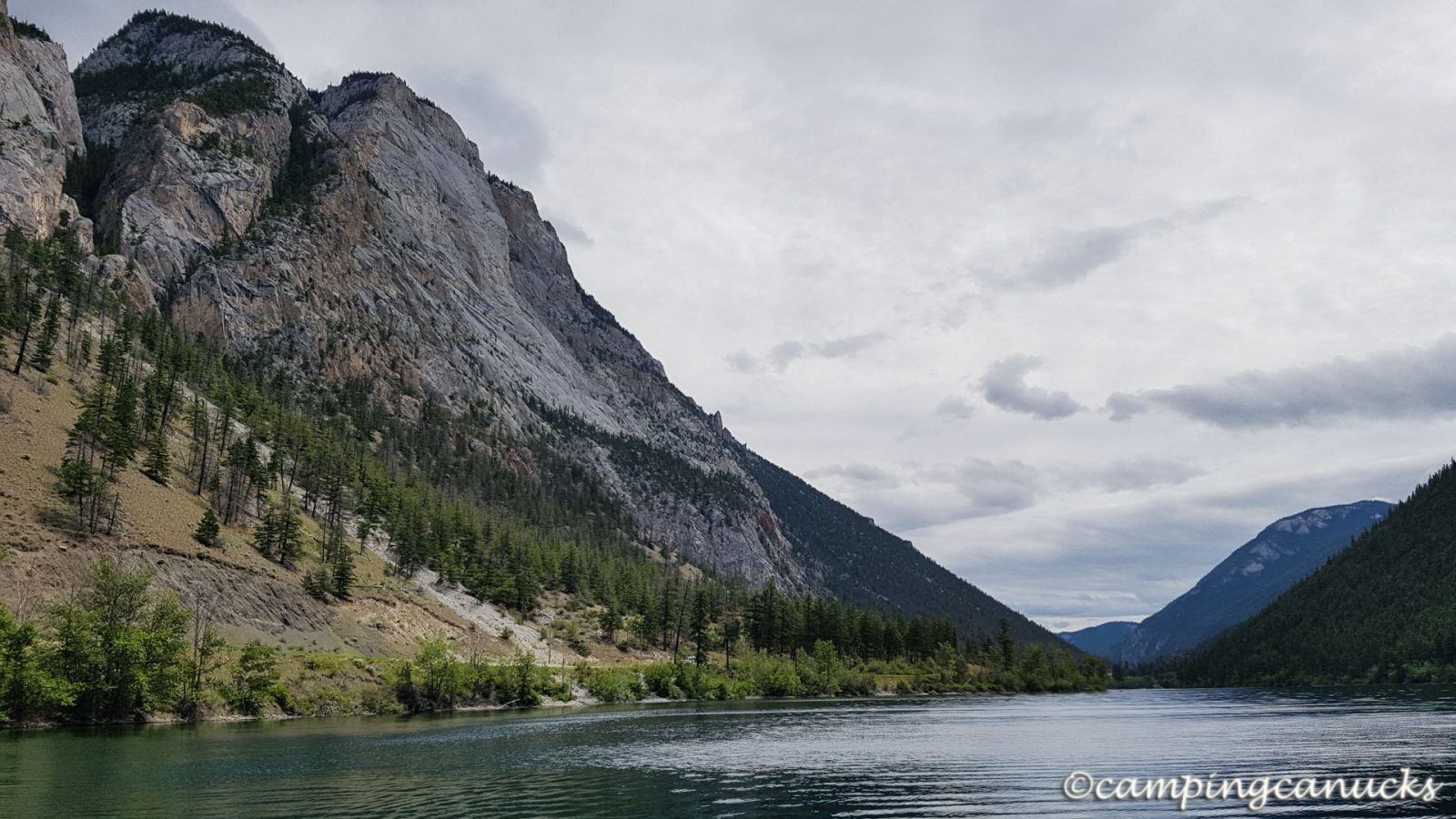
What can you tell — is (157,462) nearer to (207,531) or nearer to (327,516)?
(207,531)

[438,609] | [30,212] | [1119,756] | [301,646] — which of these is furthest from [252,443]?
[1119,756]

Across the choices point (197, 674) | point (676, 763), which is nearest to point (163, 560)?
point (197, 674)

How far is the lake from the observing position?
1430 inches

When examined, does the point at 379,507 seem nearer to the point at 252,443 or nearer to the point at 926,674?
the point at 252,443

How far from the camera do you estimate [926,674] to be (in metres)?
185

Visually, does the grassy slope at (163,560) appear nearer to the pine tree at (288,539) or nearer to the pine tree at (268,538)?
the pine tree at (268,538)

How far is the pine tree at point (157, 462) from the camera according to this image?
12581 centimetres

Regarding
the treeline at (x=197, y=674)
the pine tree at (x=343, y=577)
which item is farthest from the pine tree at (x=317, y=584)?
the treeline at (x=197, y=674)

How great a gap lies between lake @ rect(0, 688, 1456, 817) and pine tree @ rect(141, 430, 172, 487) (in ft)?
196

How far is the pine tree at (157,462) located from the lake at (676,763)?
5985cm

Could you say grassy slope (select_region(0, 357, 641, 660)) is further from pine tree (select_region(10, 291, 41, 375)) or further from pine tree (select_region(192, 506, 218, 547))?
pine tree (select_region(10, 291, 41, 375))

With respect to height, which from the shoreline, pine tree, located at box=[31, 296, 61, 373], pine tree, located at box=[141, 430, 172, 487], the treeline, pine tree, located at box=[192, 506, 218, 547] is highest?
pine tree, located at box=[31, 296, 61, 373]

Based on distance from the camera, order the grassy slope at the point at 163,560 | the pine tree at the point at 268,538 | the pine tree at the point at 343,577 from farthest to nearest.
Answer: the pine tree at the point at 268,538 < the pine tree at the point at 343,577 < the grassy slope at the point at 163,560

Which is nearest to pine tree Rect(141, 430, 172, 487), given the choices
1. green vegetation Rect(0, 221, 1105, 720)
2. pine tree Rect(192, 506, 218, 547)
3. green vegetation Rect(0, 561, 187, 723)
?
green vegetation Rect(0, 221, 1105, 720)
